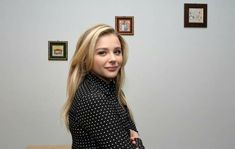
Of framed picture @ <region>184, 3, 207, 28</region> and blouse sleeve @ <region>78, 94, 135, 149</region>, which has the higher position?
framed picture @ <region>184, 3, 207, 28</region>

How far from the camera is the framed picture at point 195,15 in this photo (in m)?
2.74

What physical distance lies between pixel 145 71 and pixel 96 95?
1.64 metres

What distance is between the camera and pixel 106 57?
1.26 meters

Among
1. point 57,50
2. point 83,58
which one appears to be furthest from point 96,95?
point 57,50

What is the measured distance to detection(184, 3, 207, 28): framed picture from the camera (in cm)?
274

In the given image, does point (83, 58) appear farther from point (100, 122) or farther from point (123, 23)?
point (123, 23)

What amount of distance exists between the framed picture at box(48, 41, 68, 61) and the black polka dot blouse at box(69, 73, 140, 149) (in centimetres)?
151

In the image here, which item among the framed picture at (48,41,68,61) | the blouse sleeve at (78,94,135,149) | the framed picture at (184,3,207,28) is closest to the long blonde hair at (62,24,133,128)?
the blouse sleeve at (78,94,135,149)

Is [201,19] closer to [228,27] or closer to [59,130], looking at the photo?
[228,27]

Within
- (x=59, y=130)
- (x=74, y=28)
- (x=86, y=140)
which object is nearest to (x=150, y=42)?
(x=74, y=28)

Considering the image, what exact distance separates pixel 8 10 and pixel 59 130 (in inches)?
46.0

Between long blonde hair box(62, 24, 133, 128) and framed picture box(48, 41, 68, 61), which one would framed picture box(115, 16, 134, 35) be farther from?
long blonde hair box(62, 24, 133, 128)

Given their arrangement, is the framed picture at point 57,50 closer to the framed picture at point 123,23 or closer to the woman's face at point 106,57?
the framed picture at point 123,23

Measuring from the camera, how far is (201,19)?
276 centimetres
